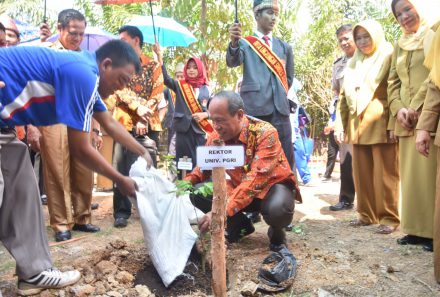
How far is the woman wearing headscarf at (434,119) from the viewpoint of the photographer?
2680mm

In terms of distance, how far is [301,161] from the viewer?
23.5ft

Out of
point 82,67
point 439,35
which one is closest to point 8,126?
point 82,67

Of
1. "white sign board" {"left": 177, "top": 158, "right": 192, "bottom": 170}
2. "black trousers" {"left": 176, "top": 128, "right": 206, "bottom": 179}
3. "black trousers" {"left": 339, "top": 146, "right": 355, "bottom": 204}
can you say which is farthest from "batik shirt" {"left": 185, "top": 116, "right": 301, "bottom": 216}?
"black trousers" {"left": 339, "top": 146, "right": 355, "bottom": 204}

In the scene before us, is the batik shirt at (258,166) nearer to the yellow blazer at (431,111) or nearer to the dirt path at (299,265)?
the dirt path at (299,265)

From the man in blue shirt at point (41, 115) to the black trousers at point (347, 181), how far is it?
298cm

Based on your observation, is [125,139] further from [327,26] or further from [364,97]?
[327,26]

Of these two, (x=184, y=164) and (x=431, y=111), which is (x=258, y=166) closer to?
(x=431, y=111)

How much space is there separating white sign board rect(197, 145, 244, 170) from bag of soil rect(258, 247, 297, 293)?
83 cm

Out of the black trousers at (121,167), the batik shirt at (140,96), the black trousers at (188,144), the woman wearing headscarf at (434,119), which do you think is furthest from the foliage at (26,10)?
the woman wearing headscarf at (434,119)

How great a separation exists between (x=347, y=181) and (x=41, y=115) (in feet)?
11.8

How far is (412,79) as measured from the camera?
351 centimetres

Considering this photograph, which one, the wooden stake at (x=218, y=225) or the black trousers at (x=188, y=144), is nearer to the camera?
the wooden stake at (x=218, y=225)

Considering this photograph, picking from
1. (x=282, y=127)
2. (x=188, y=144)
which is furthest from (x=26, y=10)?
(x=282, y=127)

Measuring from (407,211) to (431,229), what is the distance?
0.21 m
